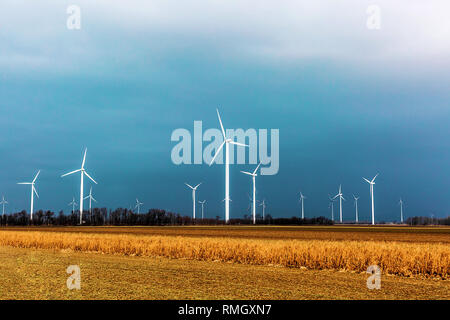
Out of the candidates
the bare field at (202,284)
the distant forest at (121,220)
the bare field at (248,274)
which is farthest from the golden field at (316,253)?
the distant forest at (121,220)

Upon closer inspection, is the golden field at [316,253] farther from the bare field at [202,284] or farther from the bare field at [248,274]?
the bare field at [202,284]

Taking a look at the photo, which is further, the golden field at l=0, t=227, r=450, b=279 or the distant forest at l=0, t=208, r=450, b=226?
the distant forest at l=0, t=208, r=450, b=226

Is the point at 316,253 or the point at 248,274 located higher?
the point at 316,253

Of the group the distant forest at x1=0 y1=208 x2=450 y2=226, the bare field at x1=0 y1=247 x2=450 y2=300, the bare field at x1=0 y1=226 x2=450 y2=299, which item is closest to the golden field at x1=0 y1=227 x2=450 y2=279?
the bare field at x1=0 y1=226 x2=450 y2=299

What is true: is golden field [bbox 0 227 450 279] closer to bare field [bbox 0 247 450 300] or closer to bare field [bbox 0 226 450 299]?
bare field [bbox 0 226 450 299]

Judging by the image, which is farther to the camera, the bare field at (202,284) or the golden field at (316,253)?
the golden field at (316,253)

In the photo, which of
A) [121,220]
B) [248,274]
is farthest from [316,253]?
[121,220]

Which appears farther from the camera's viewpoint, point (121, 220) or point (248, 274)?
point (121, 220)

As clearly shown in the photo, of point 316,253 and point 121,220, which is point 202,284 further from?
point 121,220

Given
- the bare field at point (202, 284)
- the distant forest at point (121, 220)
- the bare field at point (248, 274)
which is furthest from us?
the distant forest at point (121, 220)

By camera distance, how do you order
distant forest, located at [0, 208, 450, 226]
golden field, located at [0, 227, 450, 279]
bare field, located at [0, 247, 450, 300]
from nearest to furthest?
1. bare field, located at [0, 247, 450, 300]
2. golden field, located at [0, 227, 450, 279]
3. distant forest, located at [0, 208, 450, 226]

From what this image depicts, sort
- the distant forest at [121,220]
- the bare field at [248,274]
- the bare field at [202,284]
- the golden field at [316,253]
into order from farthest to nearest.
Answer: the distant forest at [121,220], the golden field at [316,253], the bare field at [248,274], the bare field at [202,284]
